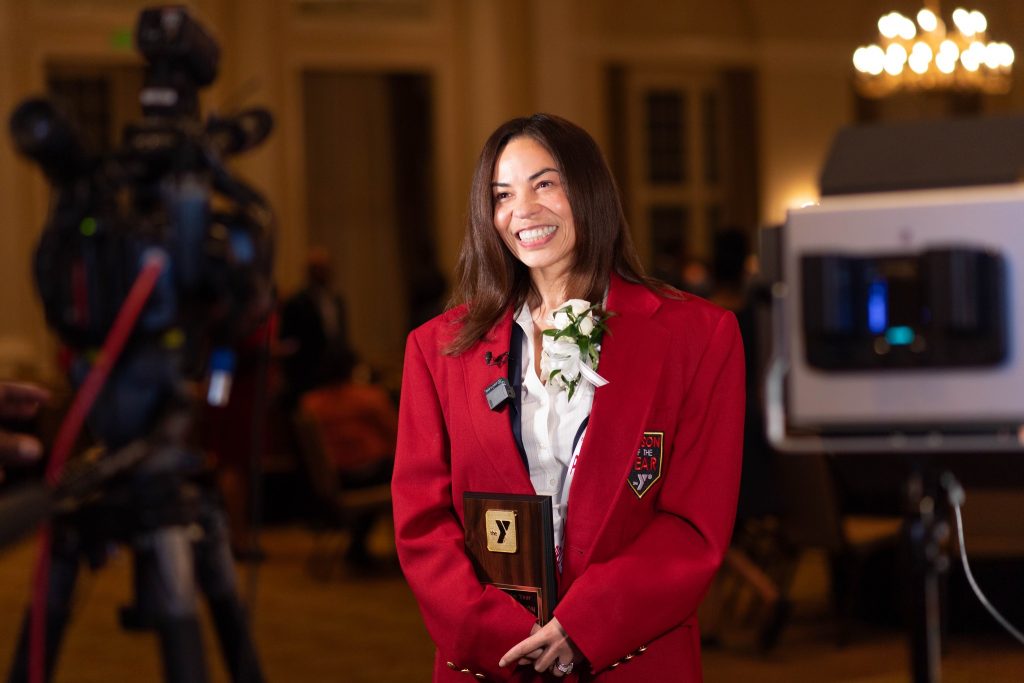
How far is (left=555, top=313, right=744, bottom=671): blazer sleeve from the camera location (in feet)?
6.48

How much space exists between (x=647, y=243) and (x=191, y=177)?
10.9m

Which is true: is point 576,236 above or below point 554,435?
above

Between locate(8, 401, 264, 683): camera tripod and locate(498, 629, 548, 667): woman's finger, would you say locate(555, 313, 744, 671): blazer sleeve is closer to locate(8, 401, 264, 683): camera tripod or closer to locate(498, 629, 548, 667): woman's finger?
locate(498, 629, 548, 667): woman's finger

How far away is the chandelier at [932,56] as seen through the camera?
399 inches

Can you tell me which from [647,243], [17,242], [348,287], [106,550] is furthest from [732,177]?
[106,550]

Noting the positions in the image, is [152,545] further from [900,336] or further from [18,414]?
[900,336]

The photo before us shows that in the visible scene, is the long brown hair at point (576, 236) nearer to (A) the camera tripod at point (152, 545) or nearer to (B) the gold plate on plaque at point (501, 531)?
(B) the gold plate on plaque at point (501, 531)

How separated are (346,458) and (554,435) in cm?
494

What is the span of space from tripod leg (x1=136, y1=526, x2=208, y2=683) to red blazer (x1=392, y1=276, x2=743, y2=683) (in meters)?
0.62

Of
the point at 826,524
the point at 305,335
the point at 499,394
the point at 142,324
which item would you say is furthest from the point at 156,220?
the point at 305,335

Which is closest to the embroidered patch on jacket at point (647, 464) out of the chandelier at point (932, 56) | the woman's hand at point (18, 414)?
the woman's hand at point (18, 414)

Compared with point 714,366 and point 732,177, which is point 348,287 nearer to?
point 732,177

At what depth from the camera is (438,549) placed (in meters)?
2.09

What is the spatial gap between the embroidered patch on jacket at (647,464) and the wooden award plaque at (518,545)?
159 millimetres
